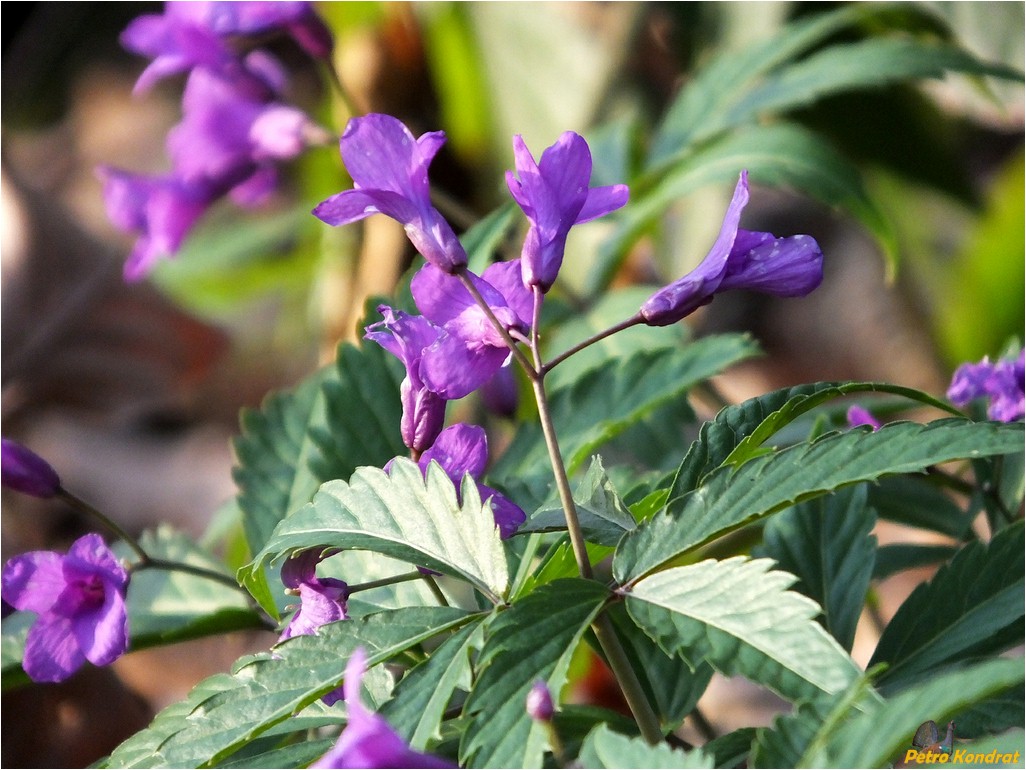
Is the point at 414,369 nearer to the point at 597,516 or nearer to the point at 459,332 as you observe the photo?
the point at 459,332

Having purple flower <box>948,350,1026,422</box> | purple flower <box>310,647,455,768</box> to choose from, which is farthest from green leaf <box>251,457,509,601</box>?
purple flower <box>948,350,1026,422</box>

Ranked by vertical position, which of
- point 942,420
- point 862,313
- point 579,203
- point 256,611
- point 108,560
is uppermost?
point 579,203

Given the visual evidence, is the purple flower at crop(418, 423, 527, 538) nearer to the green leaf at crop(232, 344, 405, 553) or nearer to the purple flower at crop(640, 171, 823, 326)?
the purple flower at crop(640, 171, 823, 326)

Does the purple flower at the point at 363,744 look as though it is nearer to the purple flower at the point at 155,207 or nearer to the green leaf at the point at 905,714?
the green leaf at the point at 905,714

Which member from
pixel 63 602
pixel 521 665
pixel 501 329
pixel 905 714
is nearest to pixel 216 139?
pixel 63 602

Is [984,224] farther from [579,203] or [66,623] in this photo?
[66,623]

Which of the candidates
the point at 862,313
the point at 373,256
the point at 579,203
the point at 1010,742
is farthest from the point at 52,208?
the point at 1010,742

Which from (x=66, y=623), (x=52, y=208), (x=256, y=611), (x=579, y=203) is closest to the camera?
(x=579, y=203)

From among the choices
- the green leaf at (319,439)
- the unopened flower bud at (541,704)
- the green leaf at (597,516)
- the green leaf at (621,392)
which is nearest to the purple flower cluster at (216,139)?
the green leaf at (319,439)
